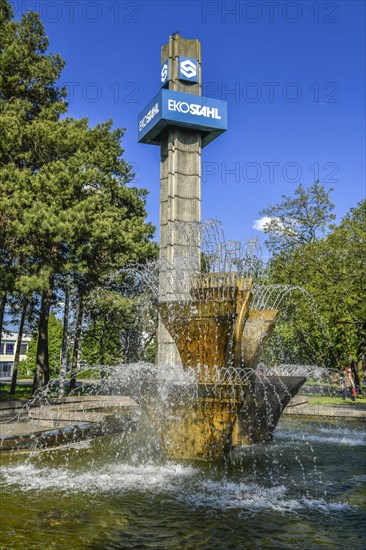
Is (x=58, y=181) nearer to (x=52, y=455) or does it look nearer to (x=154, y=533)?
(x=52, y=455)

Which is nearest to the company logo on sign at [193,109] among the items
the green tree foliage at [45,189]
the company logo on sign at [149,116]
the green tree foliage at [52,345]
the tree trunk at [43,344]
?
the company logo on sign at [149,116]

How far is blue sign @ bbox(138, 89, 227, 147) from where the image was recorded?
95.3ft

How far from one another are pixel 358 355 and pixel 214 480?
2440 cm

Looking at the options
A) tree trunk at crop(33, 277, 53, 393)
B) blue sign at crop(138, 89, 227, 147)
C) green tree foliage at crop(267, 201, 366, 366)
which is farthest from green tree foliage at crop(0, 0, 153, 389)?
green tree foliage at crop(267, 201, 366, 366)

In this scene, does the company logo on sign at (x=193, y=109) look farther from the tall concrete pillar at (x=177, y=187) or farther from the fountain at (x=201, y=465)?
the fountain at (x=201, y=465)

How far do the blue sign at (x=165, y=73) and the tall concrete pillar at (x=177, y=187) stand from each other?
20 centimetres

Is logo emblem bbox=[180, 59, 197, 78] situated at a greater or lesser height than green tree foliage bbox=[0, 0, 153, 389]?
greater

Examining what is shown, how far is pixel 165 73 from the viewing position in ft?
98.9

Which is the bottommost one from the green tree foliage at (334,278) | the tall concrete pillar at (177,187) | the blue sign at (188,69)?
the green tree foliage at (334,278)

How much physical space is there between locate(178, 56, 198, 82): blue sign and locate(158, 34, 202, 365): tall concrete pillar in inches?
8.3

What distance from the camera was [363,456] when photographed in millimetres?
9281

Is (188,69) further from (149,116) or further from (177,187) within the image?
(177,187)

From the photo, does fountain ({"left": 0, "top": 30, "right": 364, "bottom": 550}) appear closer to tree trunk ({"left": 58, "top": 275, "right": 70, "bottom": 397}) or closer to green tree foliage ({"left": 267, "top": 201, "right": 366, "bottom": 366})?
tree trunk ({"left": 58, "top": 275, "right": 70, "bottom": 397})

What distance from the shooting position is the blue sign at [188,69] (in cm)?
2967
